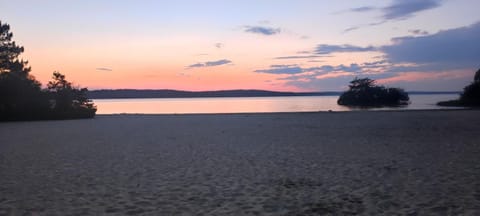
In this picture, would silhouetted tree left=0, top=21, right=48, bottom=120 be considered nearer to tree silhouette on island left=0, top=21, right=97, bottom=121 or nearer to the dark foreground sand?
tree silhouette on island left=0, top=21, right=97, bottom=121

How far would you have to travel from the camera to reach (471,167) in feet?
33.4

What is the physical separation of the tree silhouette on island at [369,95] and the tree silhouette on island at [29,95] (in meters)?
59.5

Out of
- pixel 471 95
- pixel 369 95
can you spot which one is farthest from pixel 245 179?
pixel 369 95

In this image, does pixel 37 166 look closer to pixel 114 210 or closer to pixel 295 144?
pixel 114 210

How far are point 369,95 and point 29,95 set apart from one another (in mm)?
67795

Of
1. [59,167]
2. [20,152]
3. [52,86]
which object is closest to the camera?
[59,167]

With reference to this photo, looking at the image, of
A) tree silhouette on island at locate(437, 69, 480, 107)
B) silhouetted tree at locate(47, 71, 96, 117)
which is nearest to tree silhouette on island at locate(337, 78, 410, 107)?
tree silhouette on island at locate(437, 69, 480, 107)

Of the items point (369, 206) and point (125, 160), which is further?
point (125, 160)

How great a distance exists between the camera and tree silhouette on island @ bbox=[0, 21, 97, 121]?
33781 millimetres

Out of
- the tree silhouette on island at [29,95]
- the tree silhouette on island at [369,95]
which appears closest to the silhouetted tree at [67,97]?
the tree silhouette on island at [29,95]

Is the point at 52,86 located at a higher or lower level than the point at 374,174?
higher

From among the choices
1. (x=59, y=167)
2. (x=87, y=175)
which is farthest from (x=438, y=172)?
(x=59, y=167)

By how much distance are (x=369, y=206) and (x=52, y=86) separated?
116 feet

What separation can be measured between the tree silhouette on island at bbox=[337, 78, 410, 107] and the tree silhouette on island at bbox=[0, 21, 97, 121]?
59.5 metres
